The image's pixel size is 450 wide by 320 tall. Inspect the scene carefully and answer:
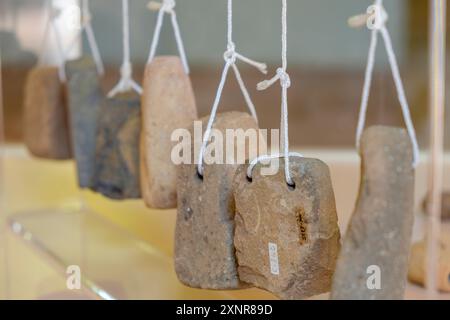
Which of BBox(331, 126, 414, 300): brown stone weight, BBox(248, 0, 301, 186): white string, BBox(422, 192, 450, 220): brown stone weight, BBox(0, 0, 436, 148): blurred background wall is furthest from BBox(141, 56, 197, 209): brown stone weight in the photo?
BBox(422, 192, 450, 220): brown stone weight

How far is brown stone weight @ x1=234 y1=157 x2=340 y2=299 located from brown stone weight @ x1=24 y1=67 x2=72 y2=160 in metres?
0.50

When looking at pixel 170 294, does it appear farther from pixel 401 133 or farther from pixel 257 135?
pixel 401 133

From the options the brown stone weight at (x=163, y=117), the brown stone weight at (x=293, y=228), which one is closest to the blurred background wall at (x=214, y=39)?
the brown stone weight at (x=163, y=117)

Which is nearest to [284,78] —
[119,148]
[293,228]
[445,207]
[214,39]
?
[293,228]

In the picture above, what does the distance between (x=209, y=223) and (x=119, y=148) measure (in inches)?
10.1

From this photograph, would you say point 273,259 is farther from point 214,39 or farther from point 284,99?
point 214,39

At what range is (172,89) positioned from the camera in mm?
786

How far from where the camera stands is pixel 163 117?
30.9 inches

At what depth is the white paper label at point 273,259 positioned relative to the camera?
61cm

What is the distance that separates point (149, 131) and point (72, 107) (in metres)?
0.21

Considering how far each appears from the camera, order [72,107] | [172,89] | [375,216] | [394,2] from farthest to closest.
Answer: [394,2] → [72,107] → [172,89] → [375,216]

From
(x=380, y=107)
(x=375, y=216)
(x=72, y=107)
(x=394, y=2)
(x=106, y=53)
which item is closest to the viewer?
(x=375, y=216)

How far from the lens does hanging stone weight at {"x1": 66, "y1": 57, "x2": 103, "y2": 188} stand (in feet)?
3.13

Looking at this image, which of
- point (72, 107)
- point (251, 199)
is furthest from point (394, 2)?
point (251, 199)
